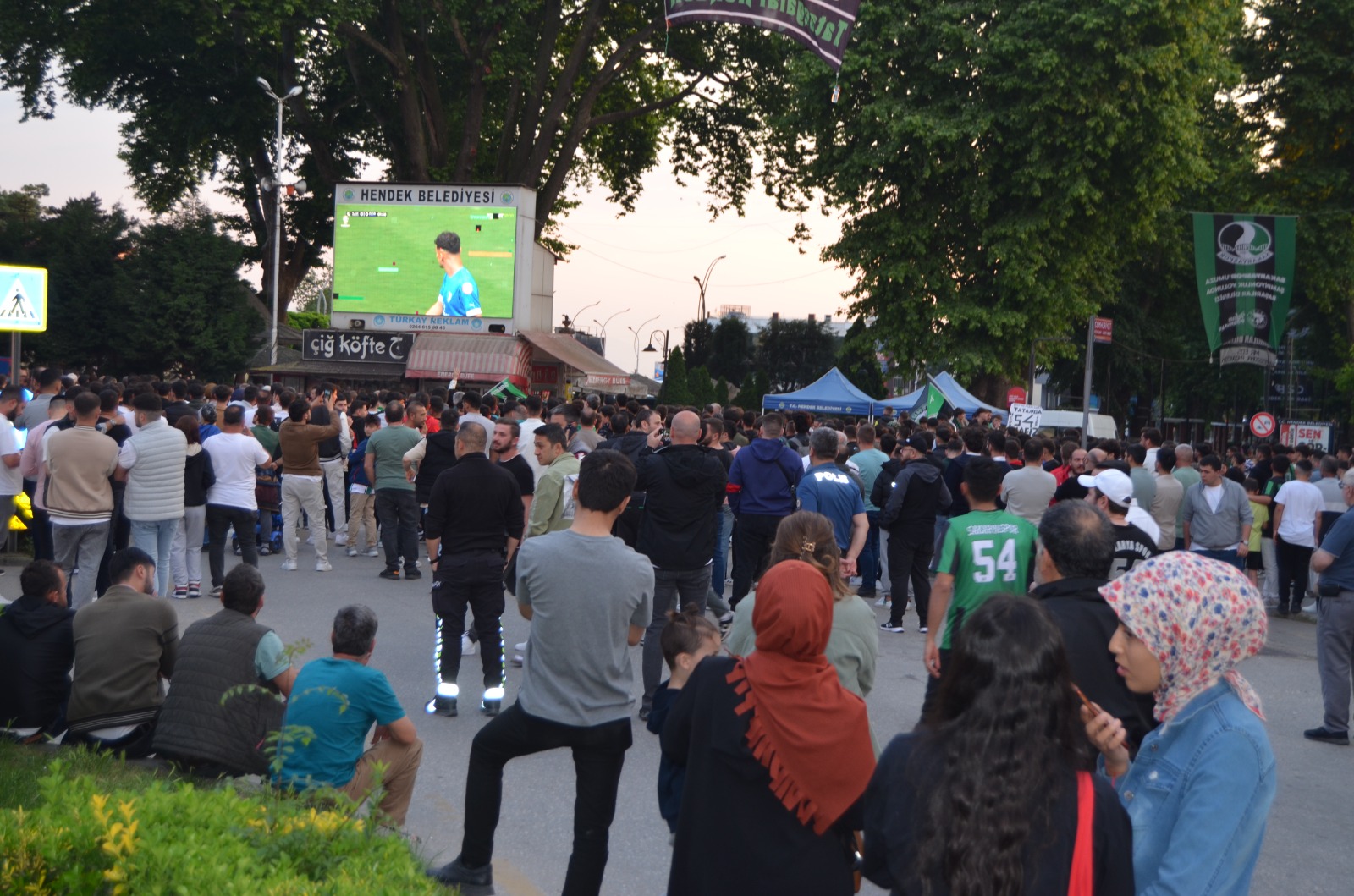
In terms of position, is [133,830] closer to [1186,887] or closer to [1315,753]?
[1186,887]

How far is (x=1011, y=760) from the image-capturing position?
222 cm

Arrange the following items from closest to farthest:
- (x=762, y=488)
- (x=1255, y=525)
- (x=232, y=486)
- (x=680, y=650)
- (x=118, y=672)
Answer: (x=680, y=650)
(x=118, y=672)
(x=762, y=488)
(x=232, y=486)
(x=1255, y=525)

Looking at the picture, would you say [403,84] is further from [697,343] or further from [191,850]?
[697,343]

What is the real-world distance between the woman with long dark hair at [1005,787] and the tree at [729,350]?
7229 cm

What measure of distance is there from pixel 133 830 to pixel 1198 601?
9.88 feet

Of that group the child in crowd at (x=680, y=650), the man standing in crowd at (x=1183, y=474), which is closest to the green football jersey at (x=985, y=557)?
the child in crowd at (x=680, y=650)

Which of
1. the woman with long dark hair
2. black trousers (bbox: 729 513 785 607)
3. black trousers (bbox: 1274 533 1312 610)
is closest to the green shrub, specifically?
the woman with long dark hair

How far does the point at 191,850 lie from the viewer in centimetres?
348

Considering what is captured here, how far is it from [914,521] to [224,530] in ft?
21.2

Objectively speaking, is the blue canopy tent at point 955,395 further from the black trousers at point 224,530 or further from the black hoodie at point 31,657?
the black hoodie at point 31,657

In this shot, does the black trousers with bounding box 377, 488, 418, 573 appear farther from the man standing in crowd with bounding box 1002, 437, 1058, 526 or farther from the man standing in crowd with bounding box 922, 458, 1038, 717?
the man standing in crowd with bounding box 922, 458, 1038, 717

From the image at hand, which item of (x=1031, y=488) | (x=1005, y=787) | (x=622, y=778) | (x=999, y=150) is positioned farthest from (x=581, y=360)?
(x=1005, y=787)

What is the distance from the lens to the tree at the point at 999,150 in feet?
86.0

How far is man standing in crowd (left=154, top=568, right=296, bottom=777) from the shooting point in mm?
5410
